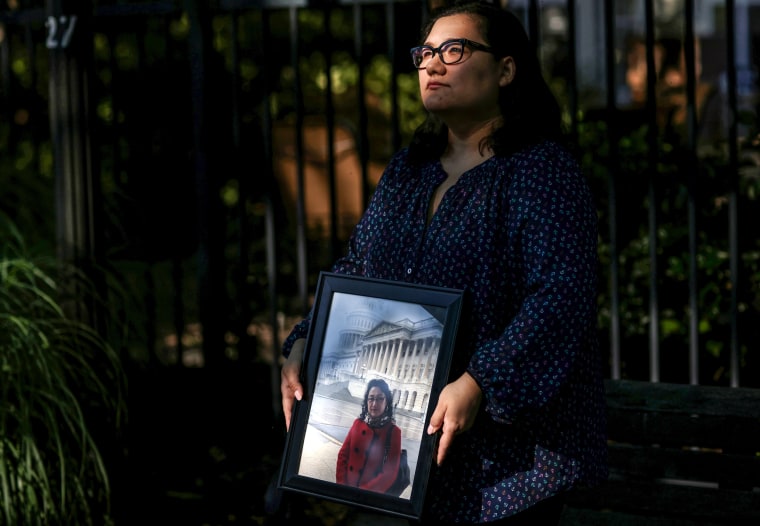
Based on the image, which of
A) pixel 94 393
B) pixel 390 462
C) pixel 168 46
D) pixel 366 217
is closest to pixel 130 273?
pixel 94 393

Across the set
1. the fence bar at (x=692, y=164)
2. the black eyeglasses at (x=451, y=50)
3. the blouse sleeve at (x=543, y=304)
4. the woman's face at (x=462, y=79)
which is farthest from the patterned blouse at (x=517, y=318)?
the fence bar at (x=692, y=164)

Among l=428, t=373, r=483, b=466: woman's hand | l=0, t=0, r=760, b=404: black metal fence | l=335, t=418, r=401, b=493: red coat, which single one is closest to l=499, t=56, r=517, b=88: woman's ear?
l=428, t=373, r=483, b=466: woman's hand

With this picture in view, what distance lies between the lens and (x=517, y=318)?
7.17ft

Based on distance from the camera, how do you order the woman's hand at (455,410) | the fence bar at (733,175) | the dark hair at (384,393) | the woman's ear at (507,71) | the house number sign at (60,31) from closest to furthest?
the woman's hand at (455,410) → the dark hair at (384,393) → the woman's ear at (507,71) → the fence bar at (733,175) → the house number sign at (60,31)

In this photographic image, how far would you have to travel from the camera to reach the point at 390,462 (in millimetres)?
2232

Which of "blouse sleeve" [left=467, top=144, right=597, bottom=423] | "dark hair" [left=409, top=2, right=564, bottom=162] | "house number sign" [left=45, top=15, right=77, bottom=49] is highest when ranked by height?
"house number sign" [left=45, top=15, right=77, bottom=49]

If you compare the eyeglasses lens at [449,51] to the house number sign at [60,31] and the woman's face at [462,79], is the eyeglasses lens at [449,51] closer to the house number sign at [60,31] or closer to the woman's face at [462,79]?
the woman's face at [462,79]

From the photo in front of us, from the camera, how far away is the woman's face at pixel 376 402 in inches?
88.8

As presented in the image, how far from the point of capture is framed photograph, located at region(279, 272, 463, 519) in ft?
7.23

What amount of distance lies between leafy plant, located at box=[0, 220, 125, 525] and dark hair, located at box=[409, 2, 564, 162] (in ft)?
6.39

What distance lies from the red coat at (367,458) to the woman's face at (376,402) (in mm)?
30

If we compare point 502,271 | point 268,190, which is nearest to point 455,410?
point 502,271

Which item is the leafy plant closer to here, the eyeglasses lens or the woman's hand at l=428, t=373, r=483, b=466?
the woman's hand at l=428, t=373, r=483, b=466

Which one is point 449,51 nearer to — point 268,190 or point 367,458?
point 367,458
